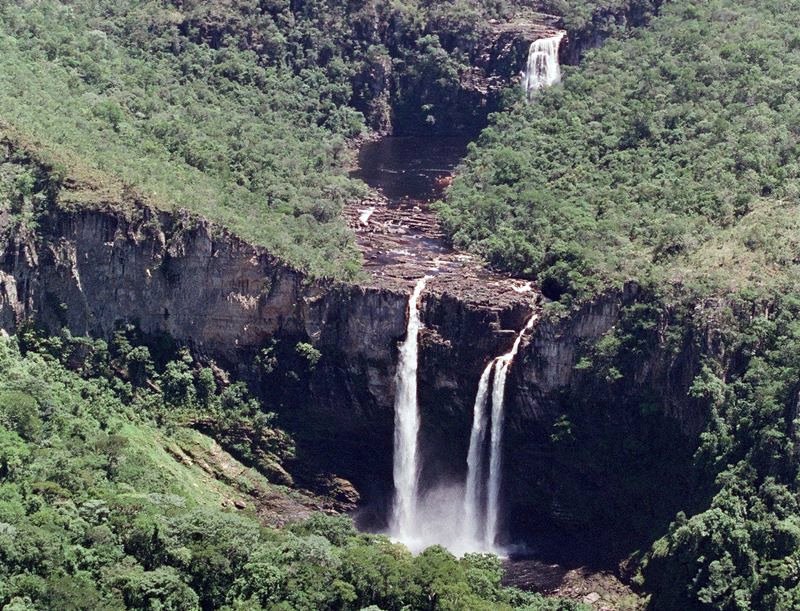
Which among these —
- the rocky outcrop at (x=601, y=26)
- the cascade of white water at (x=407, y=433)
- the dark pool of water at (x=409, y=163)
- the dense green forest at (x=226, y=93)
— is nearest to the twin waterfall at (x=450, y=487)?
the cascade of white water at (x=407, y=433)

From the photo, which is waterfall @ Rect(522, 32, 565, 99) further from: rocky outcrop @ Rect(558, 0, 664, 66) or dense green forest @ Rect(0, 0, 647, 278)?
dense green forest @ Rect(0, 0, 647, 278)

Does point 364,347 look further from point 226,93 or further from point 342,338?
point 226,93

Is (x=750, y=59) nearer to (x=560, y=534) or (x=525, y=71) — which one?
(x=525, y=71)

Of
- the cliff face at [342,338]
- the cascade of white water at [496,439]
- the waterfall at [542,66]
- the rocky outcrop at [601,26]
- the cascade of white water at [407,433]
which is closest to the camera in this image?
the cliff face at [342,338]

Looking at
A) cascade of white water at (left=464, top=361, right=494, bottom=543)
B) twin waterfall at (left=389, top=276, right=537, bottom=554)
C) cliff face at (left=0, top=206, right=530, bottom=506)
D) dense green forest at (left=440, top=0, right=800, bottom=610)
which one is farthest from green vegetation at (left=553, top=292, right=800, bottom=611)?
cliff face at (left=0, top=206, right=530, bottom=506)

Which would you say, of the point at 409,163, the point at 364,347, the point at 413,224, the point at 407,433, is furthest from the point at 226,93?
the point at 407,433

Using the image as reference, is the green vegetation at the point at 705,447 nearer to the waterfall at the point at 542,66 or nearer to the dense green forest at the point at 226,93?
the dense green forest at the point at 226,93
